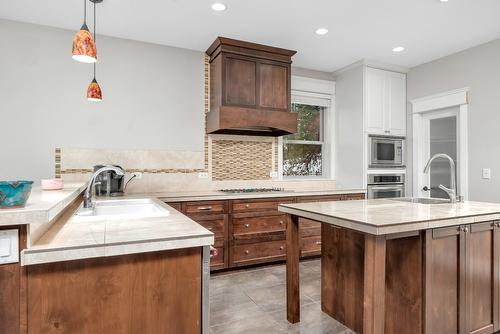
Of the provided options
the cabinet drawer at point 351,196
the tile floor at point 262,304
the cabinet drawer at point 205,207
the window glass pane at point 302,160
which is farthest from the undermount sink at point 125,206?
the cabinet drawer at point 351,196

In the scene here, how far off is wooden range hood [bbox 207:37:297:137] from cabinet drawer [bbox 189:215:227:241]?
1017mm

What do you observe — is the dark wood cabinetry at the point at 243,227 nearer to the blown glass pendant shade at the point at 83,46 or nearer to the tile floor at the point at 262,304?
the tile floor at the point at 262,304

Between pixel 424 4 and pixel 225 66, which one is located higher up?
pixel 424 4

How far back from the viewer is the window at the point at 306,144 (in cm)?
461

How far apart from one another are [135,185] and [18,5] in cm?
204

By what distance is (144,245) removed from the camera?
3.73ft

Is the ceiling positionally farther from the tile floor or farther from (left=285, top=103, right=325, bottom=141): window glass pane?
the tile floor

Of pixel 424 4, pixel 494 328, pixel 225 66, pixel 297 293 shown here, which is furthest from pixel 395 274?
pixel 225 66

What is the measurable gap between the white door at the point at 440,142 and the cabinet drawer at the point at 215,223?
263cm

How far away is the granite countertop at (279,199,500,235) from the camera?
164 centimetres

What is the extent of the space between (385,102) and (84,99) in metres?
4.00

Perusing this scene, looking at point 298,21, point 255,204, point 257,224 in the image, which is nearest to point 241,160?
point 255,204

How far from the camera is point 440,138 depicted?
4.25 metres

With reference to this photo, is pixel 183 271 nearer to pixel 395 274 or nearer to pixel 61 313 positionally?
pixel 61 313
